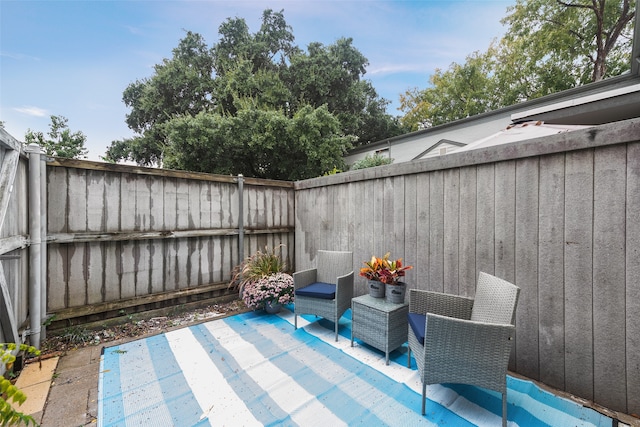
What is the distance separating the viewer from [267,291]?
3.52m

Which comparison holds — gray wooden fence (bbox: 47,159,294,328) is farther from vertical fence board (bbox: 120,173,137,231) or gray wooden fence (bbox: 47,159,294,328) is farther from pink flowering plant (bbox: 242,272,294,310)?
pink flowering plant (bbox: 242,272,294,310)

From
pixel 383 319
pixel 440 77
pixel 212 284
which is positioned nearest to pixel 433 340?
pixel 383 319

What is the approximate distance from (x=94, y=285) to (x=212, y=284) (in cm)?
134

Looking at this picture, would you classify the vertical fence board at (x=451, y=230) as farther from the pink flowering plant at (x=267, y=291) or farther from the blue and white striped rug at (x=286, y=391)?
the pink flowering plant at (x=267, y=291)

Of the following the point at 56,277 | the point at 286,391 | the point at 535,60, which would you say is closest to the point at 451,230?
the point at 286,391

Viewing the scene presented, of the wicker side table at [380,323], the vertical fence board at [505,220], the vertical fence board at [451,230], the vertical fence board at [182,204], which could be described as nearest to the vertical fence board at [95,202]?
the vertical fence board at [182,204]

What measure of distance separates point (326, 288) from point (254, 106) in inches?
290

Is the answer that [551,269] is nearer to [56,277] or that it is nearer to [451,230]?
[451,230]

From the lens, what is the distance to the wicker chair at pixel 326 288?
2949mm

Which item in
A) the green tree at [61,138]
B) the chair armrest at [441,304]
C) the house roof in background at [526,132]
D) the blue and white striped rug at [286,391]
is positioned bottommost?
the blue and white striped rug at [286,391]

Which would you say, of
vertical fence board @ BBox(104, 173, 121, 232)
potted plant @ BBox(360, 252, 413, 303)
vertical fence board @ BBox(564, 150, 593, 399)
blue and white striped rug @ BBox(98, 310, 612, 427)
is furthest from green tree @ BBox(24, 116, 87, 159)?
vertical fence board @ BBox(564, 150, 593, 399)

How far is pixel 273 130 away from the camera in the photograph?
8375 mm

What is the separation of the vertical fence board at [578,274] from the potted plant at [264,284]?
281 centimetres

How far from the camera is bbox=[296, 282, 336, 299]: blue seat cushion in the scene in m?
2.96
